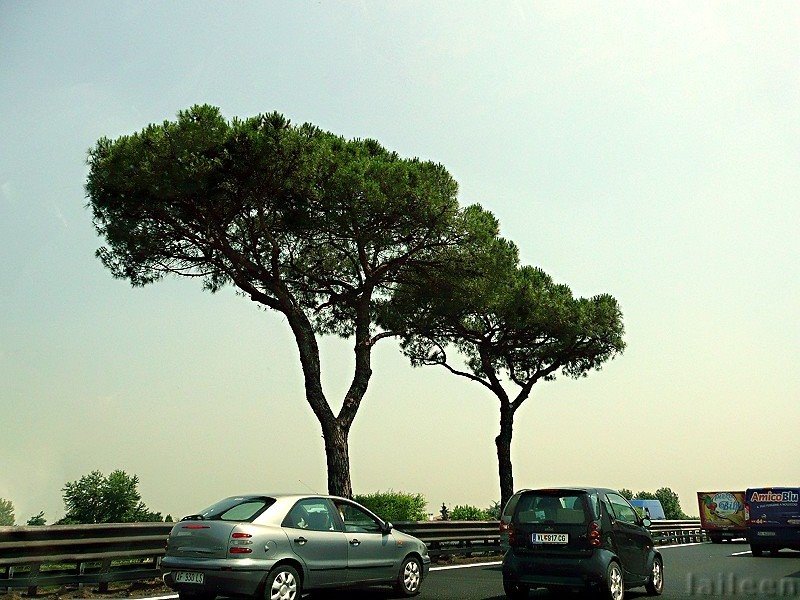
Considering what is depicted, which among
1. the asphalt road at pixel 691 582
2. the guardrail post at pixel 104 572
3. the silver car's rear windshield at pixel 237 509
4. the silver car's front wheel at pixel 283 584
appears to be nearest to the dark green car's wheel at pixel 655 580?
the asphalt road at pixel 691 582

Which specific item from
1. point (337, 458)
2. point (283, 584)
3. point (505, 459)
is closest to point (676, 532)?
point (505, 459)

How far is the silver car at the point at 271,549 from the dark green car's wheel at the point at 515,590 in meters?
1.78

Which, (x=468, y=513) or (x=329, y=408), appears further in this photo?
(x=468, y=513)

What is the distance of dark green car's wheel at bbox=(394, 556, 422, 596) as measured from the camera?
39.9 feet

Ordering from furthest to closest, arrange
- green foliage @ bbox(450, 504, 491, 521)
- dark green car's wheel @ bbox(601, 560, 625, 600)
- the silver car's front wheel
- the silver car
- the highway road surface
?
green foliage @ bbox(450, 504, 491, 521)
the highway road surface
dark green car's wheel @ bbox(601, 560, 625, 600)
the silver car's front wheel
the silver car

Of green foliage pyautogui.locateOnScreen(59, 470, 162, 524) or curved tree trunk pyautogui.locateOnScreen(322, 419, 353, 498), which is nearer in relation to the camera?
curved tree trunk pyautogui.locateOnScreen(322, 419, 353, 498)

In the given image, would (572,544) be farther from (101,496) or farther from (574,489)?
(101,496)

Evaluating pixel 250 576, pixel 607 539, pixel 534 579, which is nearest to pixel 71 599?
pixel 250 576

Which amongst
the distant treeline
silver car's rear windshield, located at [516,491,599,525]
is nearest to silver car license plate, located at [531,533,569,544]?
silver car's rear windshield, located at [516,491,599,525]

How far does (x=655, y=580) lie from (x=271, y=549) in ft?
21.1

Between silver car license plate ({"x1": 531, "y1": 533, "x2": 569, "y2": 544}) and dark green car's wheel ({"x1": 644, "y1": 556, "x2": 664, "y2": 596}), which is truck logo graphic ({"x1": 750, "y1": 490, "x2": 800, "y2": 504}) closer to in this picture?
dark green car's wheel ({"x1": 644, "y1": 556, "x2": 664, "y2": 596})

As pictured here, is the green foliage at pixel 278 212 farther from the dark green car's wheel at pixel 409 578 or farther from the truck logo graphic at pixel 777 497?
the truck logo graphic at pixel 777 497

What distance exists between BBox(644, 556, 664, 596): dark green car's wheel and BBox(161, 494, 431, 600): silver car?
167 inches

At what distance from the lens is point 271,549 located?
32.9 ft
